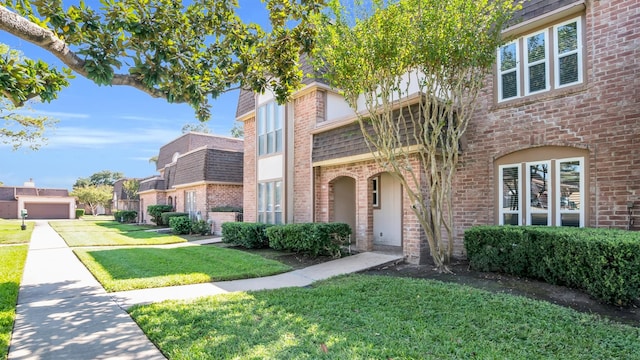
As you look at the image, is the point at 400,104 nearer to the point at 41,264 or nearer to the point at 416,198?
the point at 416,198

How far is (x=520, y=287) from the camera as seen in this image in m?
6.41

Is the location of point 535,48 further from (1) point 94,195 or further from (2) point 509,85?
(1) point 94,195

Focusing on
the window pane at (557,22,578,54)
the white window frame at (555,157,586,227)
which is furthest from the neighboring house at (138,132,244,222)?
the window pane at (557,22,578,54)

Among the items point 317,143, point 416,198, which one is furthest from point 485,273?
point 317,143

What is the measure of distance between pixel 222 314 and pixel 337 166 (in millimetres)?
7254

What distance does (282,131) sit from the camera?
13.6m

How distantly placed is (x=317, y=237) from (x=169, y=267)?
384 centimetres

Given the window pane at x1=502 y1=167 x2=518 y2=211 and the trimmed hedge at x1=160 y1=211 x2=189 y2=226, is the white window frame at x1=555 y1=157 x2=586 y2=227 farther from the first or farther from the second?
the trimmed hedge at x1=160 y1=211 x2=189 y2=226

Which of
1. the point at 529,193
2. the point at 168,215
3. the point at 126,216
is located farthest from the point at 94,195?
the point at 529,193

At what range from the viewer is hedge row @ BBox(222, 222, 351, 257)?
9.76m

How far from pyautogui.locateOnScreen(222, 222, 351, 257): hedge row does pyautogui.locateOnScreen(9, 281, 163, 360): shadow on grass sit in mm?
5041

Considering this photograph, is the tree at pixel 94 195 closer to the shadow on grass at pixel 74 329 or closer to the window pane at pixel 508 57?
the shadow on grass at pixel 74 329

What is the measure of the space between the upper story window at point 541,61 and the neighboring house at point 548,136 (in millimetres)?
22

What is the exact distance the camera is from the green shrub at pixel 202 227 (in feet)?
59.3
